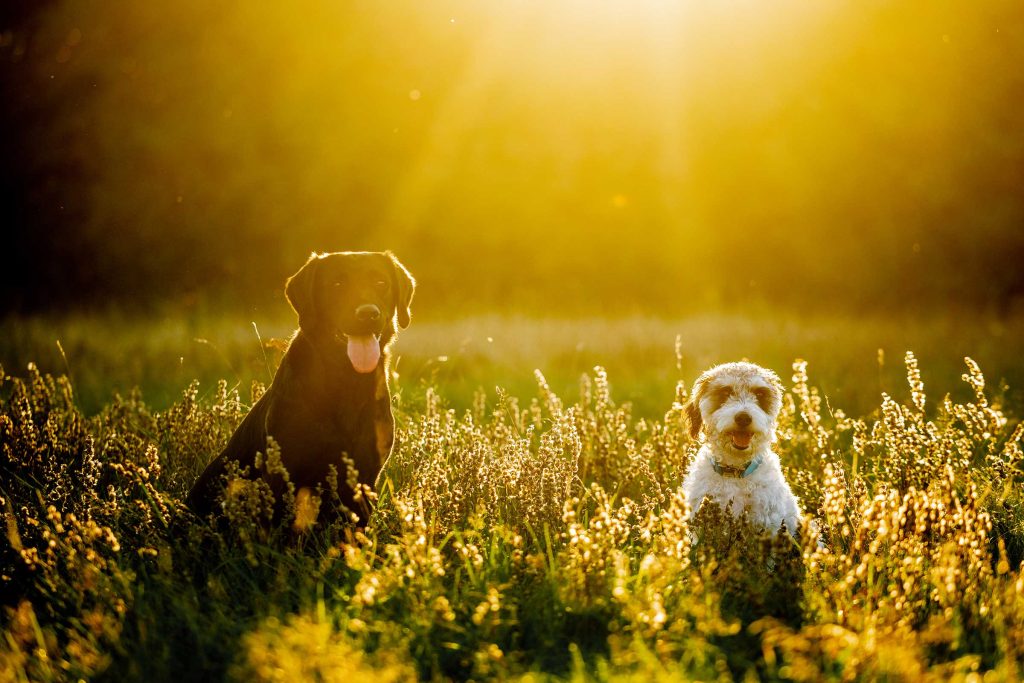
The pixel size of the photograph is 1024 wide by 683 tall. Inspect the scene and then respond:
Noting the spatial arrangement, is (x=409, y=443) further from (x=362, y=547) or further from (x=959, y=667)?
(x=959, y=667)

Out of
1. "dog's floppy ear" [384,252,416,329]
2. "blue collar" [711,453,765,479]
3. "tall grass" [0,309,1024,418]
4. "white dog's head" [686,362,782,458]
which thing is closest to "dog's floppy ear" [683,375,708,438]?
"white dog's head" [686,362,782,458]

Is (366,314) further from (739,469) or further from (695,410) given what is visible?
(739,469)

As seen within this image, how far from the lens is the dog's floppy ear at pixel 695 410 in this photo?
543 cm

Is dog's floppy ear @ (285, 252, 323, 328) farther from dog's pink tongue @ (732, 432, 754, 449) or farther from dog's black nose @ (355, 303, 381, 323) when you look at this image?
dog's pink tongue @ (732, 432, 754, 449)

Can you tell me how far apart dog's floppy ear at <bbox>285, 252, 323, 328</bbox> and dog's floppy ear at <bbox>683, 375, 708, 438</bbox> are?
2.24 metres

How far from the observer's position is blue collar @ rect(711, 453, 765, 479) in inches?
197

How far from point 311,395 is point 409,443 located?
4.58 ft

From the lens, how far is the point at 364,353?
16.1 ft

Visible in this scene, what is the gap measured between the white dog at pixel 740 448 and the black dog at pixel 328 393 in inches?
68.9

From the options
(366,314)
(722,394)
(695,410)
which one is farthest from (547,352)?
(366,314)

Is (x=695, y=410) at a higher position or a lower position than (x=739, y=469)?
higher

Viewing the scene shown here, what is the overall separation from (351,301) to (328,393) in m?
0.54

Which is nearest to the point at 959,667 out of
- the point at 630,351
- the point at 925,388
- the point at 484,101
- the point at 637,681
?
the point at 637,681

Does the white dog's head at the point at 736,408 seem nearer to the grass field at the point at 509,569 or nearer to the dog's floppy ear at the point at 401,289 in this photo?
the grass field at the point at 509,569
